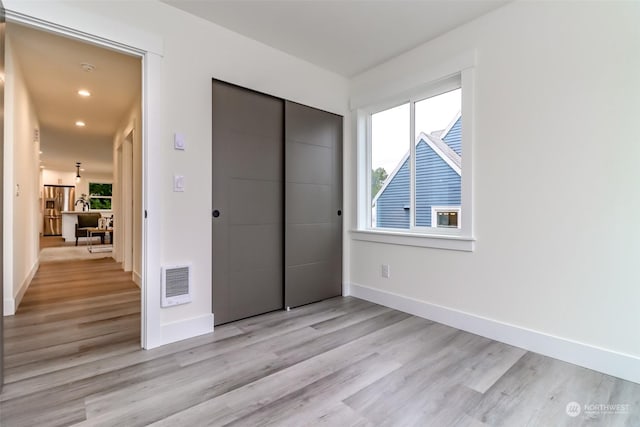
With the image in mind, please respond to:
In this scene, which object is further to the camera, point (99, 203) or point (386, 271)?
point (99, 203)

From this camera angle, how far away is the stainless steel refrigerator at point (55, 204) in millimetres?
11508

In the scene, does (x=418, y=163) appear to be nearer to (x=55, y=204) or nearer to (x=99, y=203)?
(x=55, y=204)

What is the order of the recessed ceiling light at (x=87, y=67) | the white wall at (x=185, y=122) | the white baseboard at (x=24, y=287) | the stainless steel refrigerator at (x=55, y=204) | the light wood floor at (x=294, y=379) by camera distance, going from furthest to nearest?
the stainless steel refrigerator at (x=55, y=204)
the white baseboard at (x=24, y=287)
the recessed ceiling light at (x=87, y=67)
the white wall at (x=185, y=122)
the light wood floor at (x=294, y=379)

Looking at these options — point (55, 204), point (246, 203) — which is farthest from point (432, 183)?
point (55, 204)

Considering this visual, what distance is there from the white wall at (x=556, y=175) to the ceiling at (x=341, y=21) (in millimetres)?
222

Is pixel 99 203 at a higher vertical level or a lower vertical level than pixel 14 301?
higher

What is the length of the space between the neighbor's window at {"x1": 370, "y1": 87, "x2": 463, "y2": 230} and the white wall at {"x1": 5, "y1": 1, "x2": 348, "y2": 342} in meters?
1.58

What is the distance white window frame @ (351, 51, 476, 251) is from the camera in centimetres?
252

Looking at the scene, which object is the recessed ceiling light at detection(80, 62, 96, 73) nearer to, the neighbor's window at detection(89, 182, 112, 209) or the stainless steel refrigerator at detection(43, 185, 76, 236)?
the stainless steel refrigerator at detection(43, 185, 76, 236)

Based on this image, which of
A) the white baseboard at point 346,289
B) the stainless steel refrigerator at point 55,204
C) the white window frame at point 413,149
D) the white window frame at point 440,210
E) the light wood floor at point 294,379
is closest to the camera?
the light wood floor at point 294,379

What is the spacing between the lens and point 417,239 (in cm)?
288

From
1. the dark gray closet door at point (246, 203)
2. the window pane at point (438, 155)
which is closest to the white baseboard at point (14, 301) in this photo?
the dark gray closet door at point (246, 203)

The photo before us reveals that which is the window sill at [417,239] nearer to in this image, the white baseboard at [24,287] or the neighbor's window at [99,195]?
the white baseboard at [24,287]

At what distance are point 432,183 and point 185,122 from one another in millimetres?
2175
